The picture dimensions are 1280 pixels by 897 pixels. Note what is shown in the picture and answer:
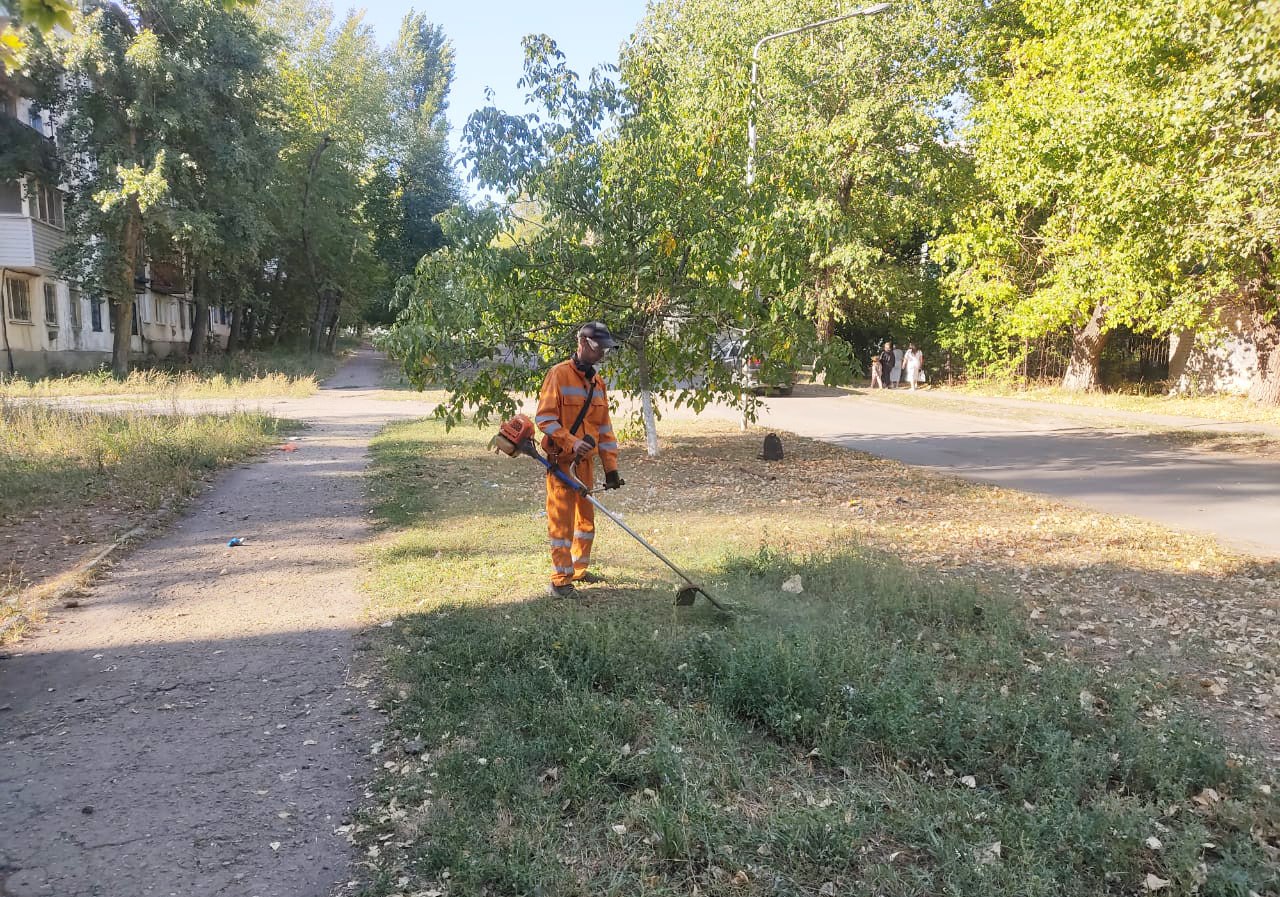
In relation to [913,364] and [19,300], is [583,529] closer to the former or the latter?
[913,364]

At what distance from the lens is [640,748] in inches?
149

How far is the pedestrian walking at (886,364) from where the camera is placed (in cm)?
2870

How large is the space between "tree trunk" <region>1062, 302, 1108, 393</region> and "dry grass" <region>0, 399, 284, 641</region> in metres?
20.1

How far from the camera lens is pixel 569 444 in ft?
19.0

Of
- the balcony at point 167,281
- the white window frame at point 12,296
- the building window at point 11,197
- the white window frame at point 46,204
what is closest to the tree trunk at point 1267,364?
the white window frame at point 46,204

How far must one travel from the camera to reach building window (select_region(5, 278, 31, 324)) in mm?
25906

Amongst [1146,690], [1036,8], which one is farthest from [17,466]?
[1036,8]

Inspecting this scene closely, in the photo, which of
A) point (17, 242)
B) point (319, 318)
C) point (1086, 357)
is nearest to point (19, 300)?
point (17, 242)

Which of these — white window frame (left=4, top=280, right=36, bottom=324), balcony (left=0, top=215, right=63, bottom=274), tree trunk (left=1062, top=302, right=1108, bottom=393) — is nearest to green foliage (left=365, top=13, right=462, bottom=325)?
white window frame (left=4, top=280, right=36, bottom=324)

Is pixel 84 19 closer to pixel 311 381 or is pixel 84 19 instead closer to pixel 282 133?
pixel 282 133

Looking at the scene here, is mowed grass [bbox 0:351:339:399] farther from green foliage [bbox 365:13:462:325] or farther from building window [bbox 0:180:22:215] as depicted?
green foliage [bbox 365:13:462:325]

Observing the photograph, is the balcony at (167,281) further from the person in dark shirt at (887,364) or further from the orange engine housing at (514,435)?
the orange engine housing at (514,435)

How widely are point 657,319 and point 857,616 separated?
22.1 ft

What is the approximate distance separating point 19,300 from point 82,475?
22.0m
